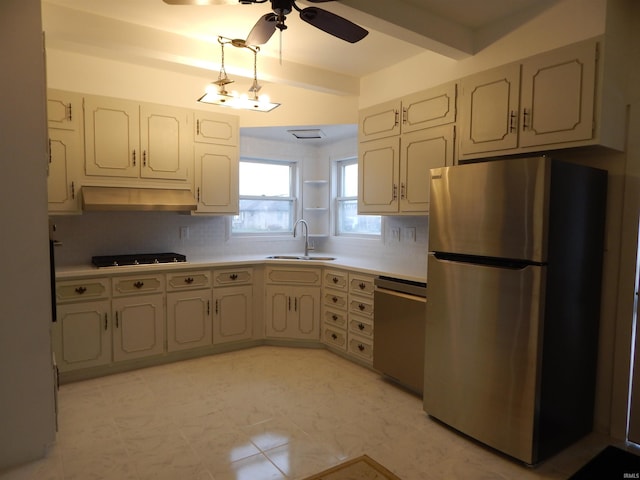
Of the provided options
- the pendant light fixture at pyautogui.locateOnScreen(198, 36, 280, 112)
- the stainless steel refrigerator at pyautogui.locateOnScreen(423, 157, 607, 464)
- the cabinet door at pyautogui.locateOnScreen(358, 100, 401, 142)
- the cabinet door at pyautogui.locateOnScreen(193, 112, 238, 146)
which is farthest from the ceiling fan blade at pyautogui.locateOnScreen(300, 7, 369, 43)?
the cabinet door at pyautogui.locateOnScreen(193, 112, 238, 146)

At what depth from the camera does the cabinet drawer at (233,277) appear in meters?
3.67

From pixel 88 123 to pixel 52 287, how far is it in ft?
5.22

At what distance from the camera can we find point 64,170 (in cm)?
313

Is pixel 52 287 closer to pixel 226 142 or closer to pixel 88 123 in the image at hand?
Result: pixel 88 123

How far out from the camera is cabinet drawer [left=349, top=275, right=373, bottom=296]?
3301mm

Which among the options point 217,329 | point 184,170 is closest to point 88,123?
point 184,170

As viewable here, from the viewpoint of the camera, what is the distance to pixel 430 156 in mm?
Answer: 3045

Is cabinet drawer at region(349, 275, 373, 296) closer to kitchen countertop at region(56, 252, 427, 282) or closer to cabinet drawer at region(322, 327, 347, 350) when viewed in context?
kitchen countertop at region(56, 252, 427, 282)

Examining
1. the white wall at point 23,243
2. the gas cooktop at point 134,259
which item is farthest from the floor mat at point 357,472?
the gas cooktop at point 134,259

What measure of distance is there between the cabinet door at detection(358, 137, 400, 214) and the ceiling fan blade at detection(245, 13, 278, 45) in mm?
1474

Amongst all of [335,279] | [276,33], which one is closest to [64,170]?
[276,33]

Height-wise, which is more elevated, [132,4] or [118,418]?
[132,4]

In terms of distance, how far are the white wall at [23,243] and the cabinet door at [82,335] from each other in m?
0.98

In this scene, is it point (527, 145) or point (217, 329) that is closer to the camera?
point (527, 145)
